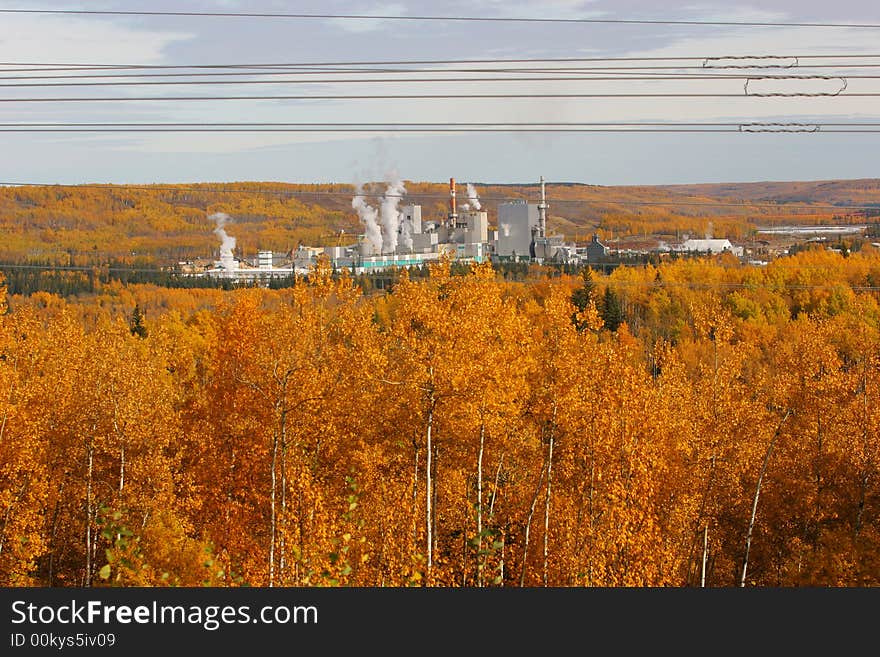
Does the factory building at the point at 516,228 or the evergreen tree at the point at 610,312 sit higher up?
the factory building at the point at 516,228

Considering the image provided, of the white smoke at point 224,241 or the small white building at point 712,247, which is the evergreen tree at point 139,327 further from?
the small white building at point 712,247

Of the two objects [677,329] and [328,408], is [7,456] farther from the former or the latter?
[677,329]

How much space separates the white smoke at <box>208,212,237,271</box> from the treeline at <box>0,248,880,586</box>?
65431 millimetres

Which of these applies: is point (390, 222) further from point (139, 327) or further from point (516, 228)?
point (139, 327)

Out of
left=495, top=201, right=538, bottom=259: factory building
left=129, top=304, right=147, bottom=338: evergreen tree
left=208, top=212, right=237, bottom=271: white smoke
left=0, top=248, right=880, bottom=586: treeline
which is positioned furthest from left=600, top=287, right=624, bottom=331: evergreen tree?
left=208, top=212, right=237, bottom=271: white smoke

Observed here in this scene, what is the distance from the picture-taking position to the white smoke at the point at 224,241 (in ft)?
290

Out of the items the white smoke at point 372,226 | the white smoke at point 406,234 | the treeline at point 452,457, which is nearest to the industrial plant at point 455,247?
the white smoke at point 406,234

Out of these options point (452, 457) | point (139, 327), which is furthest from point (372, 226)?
point (452, 457)

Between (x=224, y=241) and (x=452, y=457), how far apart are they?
4430 inches

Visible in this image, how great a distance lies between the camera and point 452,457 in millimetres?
17281

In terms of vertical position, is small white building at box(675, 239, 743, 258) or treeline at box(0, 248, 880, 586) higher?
small white building at box(675, 239, 743, 258)

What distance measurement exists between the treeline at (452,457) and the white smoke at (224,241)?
6543cm

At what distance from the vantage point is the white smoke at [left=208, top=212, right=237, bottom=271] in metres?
88.2

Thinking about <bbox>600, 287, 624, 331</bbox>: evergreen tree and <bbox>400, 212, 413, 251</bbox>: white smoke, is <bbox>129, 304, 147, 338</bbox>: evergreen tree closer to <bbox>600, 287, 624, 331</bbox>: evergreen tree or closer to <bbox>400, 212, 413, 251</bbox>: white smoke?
<bbox>600, 287, 624, 331</bbox>: evergreen tree
